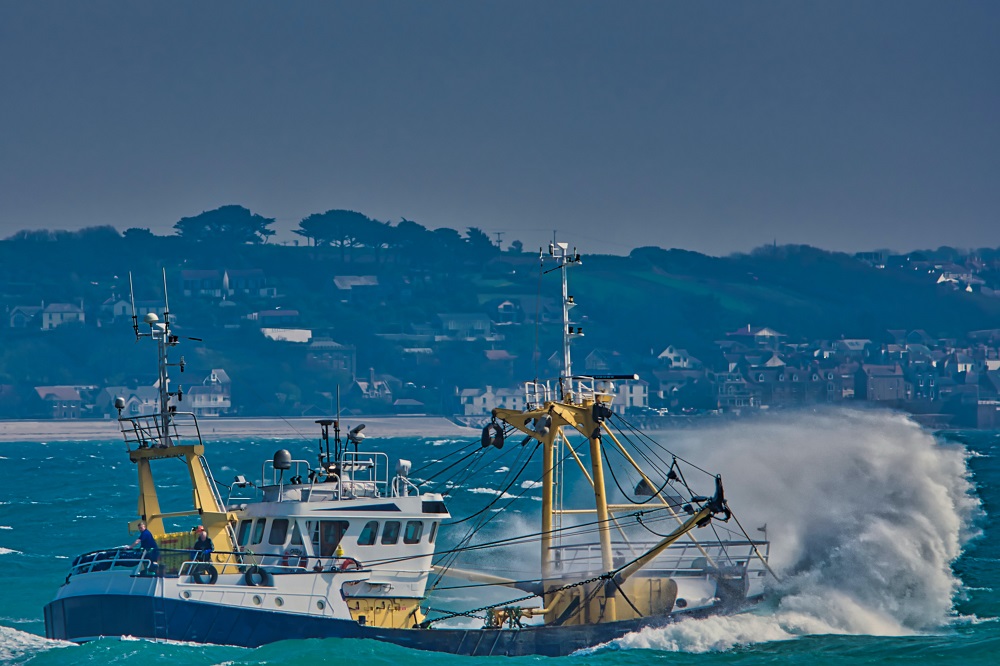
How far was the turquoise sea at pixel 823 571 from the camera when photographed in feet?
112

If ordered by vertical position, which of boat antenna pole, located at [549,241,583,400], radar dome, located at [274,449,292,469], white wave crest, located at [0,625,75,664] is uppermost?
boat antenna pole, located at [549,241,583,400]

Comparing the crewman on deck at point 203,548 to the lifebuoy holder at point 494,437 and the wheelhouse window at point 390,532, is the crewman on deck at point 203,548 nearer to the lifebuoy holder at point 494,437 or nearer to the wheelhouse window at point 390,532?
the wheelhouse window at point 390,532

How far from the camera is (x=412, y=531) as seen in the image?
119 ft

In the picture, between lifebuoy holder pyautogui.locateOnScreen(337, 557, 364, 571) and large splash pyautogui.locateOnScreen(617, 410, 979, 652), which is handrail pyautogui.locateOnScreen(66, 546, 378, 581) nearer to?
Answer: lifebuoy holder pyautogui.locateOnScreen(337, 557, 364, 571)

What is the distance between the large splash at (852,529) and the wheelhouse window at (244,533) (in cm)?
931

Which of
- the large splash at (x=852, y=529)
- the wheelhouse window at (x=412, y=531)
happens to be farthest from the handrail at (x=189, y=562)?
the large splash at (x=852, y=529)

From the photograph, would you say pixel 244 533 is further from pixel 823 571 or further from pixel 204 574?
pixel 823 571

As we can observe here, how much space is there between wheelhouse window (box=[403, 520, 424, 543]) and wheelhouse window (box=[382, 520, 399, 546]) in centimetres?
26

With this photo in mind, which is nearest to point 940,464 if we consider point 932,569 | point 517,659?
point 932,569

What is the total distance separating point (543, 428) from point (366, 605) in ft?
19.9

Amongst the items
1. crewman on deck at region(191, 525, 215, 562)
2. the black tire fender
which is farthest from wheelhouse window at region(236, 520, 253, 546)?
the black tire fender

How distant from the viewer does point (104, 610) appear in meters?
33.3

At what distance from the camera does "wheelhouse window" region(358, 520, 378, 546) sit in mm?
35844

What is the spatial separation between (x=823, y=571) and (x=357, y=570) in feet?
41.0
